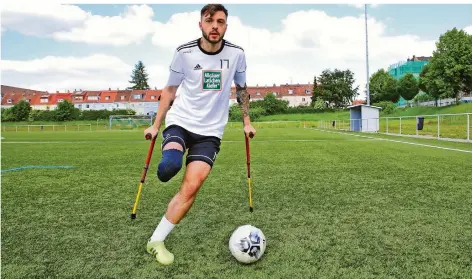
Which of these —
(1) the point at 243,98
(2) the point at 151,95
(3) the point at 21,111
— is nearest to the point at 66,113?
(3) the point at 21,111

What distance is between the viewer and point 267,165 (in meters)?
10.9

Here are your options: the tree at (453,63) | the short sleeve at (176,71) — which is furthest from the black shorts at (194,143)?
the tree at (453,63)

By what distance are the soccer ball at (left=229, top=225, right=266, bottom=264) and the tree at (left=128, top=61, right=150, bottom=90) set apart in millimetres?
126016

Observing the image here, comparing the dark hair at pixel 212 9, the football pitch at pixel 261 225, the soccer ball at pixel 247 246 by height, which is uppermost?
the dark hair at pixel 212 9

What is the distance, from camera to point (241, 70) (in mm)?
4621

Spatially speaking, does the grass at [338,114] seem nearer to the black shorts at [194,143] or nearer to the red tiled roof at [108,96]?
the red tiled roof at [108,96]

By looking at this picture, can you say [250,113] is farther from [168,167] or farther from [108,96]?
[168,167]

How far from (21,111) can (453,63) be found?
85166 mm

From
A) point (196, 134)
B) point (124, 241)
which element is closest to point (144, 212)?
point (124, 241)

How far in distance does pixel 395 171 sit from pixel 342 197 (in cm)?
342

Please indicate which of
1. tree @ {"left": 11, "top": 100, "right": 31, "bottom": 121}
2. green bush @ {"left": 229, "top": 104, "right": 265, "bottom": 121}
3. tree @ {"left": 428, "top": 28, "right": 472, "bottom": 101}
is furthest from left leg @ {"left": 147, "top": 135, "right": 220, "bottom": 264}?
tree @ {"left": 11, "top": 100, "right": 31, "bottom": 121}

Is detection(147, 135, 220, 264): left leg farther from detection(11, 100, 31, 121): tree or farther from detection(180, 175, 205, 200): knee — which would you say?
detection(11, 100, 31, 121): tree

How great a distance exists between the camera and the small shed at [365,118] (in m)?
35.8

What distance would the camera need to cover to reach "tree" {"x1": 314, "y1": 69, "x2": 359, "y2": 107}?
109062mm
